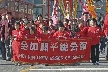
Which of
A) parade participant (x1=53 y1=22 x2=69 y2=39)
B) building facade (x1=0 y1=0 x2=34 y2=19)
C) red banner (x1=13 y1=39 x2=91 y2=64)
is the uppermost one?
building facade (x1=0 y1=0 x2=34 y2=19)

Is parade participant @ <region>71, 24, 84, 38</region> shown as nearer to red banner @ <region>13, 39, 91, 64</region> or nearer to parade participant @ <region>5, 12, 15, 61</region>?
red banner @ <region>13, 39, 91, 64</region>

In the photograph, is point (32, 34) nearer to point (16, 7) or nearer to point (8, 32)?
point (8, 32)

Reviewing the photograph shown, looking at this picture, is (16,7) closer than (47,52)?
No

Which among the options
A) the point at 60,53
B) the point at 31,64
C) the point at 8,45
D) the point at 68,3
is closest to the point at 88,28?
the point at 60,53

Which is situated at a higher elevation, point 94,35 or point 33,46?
point 94,35

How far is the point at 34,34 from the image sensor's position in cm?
1143

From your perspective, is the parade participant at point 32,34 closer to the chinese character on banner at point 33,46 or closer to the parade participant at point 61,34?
the chinese character on banner at point 33,46

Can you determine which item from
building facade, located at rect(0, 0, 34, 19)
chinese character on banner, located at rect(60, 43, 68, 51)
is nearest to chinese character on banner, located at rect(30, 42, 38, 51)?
chinese character on banner, located at rect(60, 43, 68, 51)

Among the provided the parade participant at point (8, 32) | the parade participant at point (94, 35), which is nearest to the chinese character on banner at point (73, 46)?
the parade participant at point (94, 35)

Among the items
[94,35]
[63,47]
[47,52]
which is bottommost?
[47,52]

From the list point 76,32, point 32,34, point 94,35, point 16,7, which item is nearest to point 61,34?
point 76,32

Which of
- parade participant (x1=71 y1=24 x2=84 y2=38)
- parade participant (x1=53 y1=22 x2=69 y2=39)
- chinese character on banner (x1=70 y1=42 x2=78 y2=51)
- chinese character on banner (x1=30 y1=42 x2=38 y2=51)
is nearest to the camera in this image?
chinese character on banner (x1=30 y1=42 x2=38 y2=51)

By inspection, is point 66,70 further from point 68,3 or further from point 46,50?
point 68,3

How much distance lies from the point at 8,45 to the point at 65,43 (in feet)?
9.09
